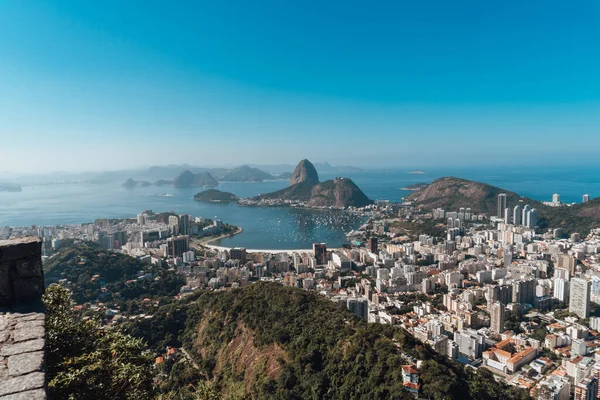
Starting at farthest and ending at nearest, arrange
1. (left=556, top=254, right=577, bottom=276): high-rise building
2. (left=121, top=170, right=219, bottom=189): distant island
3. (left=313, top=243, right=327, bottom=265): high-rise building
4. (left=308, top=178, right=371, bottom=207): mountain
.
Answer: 1. (left=121, top=170, right=219, bottom=189): distant island
2. (left=308, top=178, right=371, bottom=207): mountain
3. (left=313, top=243, right=327, bottom=265): high-rise building
4. (left=556, top=254, right=577, bottom=276): high-rise building

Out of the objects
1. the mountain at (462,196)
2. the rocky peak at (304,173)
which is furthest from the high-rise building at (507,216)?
the rocky peak at (304,173)

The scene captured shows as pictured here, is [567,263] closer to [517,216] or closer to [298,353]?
[517,216]

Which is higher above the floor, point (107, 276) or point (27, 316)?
point (27, 316)

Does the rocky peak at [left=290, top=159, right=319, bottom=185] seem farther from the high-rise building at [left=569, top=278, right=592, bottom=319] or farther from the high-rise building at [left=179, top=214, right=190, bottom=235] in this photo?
the high-rise building at [left=569, top=278, right=592, bottom=319]

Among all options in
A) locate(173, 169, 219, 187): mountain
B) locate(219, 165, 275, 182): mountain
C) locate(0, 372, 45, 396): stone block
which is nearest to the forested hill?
locate(0, 372, 45, 396): stone block

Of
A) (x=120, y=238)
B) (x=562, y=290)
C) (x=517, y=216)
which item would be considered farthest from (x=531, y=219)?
(x=120, y=238)

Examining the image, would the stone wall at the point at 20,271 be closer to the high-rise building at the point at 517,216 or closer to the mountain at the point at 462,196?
the high-rise building at the point at 517,216

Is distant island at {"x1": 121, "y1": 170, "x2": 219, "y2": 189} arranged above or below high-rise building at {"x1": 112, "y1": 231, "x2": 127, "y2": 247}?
above

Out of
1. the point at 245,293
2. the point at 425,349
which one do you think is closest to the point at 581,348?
the point at 425,349
